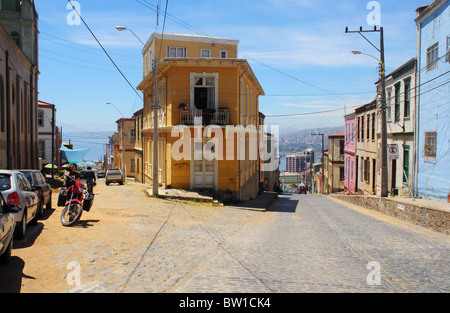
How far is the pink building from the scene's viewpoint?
4100 cm

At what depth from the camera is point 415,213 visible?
52.9ft

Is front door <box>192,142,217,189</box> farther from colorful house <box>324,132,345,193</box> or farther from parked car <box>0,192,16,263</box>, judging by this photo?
colorful house <box>324,132,345,193</box>

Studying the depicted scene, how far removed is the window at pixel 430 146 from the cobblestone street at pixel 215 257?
21.1 feet

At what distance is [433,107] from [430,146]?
6.09 feet

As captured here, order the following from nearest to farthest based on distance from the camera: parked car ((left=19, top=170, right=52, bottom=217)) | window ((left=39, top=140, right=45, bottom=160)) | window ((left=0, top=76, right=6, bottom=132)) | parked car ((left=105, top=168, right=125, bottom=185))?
1. parked car ((left=19, top=170, right=52, bottom=217))
2. window ((left=0, top=76, right=6, bottom=132))
3. parked car ((left=105, top=168, right=125, bottom=185))
4. window ((left=39, top=140, right=45, bottom=160))

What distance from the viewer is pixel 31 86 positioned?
107 ft

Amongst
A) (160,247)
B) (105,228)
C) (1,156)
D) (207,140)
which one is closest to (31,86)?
(1,156)

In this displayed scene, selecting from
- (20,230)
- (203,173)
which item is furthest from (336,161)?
(20,230)

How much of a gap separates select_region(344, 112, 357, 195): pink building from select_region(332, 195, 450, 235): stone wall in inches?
686

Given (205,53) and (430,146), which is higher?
(205,53)

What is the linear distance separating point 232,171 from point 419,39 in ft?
37.7

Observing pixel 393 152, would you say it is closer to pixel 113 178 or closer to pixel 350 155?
pixel 113 178

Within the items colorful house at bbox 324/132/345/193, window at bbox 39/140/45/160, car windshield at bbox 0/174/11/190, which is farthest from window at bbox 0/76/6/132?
colorful house at bbox 324/132/345/193
